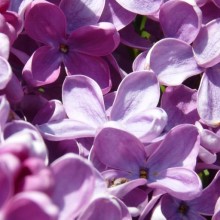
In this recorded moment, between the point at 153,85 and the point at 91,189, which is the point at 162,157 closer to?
the point at 153,85

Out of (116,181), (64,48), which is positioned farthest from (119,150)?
(64,48)

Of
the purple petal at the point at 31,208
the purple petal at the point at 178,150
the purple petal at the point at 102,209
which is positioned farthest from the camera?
the purple petal at the point at 178,150

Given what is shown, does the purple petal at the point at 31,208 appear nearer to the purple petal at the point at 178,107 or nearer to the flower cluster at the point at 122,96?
the flower cluster at the point at 122,96

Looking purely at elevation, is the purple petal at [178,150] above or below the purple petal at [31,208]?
below

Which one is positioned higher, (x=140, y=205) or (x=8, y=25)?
(x=8, y=25)

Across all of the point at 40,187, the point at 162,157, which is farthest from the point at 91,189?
the point at 162,157

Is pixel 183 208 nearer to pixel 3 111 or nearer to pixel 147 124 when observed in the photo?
pixel 147 124

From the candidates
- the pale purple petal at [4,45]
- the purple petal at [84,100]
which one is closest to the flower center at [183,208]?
the purple petal at [84,100]
